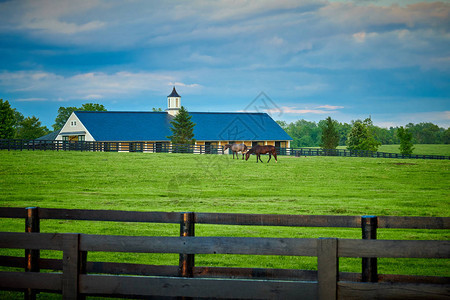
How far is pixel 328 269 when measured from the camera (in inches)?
206

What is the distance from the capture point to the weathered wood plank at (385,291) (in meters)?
5.18

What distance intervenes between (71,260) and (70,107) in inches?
6056

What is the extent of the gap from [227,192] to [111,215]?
2019 cm

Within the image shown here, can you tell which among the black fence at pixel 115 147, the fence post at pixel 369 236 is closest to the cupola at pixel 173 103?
the black fence at pixel 115 147

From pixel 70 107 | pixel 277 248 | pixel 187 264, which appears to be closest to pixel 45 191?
pixel 187 264

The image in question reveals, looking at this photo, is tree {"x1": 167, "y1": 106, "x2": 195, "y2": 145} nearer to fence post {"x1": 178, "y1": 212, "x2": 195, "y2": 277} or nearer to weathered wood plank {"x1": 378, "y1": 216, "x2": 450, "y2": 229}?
fence post {"x1": 178, "y1": 212, "x2": 195, "y2": 277}

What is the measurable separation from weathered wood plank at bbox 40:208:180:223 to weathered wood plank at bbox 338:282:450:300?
2.94 meters

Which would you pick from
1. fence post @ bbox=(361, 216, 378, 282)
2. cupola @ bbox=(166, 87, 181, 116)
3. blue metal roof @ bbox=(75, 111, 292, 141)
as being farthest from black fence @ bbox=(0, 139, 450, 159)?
Result: fence post @ bbox=(361, 216, 378, 282)

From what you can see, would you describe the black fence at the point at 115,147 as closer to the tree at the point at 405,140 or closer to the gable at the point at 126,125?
the gable at the point at 126,125

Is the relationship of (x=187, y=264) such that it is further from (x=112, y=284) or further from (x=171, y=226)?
(x=171, y=226)

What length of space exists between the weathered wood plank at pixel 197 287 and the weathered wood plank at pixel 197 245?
33 cm

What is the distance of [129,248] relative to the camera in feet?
18.9

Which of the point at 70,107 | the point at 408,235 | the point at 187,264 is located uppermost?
the point at 70,107

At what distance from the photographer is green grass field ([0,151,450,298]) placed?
49.3 feet
